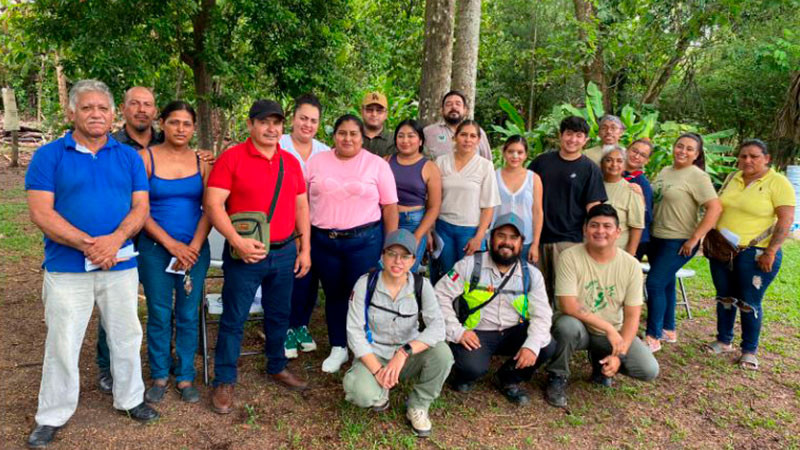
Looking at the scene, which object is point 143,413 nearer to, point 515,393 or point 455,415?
point 455,415

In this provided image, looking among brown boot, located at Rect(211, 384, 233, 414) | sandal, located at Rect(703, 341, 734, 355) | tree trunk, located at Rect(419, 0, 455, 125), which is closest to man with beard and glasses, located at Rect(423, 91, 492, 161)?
tree trunk, located at Rect(419, 0, 455, 125)

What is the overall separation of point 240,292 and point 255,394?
0.79 metres

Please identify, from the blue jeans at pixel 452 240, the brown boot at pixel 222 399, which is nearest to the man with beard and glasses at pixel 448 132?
the blue jeans at pixel 452 240

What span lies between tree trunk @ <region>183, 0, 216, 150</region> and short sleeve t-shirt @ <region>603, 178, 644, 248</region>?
4153 mm

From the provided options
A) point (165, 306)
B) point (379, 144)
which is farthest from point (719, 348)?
point (165, 306)

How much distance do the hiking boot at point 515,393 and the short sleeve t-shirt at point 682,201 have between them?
184 centimetres

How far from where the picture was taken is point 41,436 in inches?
112

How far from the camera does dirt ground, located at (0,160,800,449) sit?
10.0ft

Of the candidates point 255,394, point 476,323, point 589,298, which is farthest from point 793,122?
point 255,394

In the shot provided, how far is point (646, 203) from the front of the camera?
436 centimetres

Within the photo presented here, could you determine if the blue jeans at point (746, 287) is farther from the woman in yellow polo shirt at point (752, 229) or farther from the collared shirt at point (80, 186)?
the collared shirt at point (80, 186)

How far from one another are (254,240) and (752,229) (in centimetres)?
374

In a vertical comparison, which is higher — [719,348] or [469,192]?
[469,192]

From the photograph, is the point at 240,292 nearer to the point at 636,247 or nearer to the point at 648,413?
the point at 648,413
